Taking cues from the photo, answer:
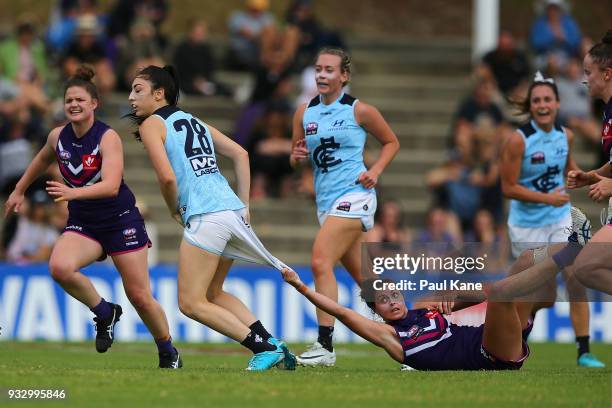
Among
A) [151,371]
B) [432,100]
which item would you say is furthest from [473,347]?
[432,100]

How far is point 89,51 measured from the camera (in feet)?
69.4

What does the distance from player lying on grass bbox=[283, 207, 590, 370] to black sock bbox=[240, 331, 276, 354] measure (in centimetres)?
60

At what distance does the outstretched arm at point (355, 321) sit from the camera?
941 cm

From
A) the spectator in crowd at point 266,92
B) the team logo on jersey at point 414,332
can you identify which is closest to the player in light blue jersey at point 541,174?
the team logo on jersey at point 414,332

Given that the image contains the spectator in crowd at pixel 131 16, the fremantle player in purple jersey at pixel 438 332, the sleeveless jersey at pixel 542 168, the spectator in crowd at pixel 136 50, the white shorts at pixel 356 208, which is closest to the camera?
the fremantle player in purple jersey at pixel 438 332

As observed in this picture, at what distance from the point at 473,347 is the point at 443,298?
18.7 inches

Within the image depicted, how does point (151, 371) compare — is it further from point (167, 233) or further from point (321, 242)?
point (167, 233)

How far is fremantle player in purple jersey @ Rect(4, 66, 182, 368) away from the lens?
1024 centimetres

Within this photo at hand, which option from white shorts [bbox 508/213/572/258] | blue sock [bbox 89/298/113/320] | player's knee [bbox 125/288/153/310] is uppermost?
white shorts [bbox 508/213/572/258]

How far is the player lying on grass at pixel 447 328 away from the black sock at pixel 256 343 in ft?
1.98

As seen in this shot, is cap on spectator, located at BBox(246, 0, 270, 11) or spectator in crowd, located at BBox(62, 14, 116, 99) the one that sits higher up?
cap on spectator, located at BBox(246, 0, 270, 11)

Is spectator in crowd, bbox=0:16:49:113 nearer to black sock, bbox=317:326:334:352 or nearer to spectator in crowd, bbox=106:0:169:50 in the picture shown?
spectator in crowd, bbox=106:0:169:50

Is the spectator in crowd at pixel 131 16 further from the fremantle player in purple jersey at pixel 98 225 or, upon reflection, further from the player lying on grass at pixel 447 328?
the player lying on grass at pixel 447 328

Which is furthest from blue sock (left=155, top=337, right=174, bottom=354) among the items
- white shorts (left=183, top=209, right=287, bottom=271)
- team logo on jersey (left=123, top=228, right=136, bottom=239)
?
white shorts (left=183, top=209, right=287, bottom=271)
